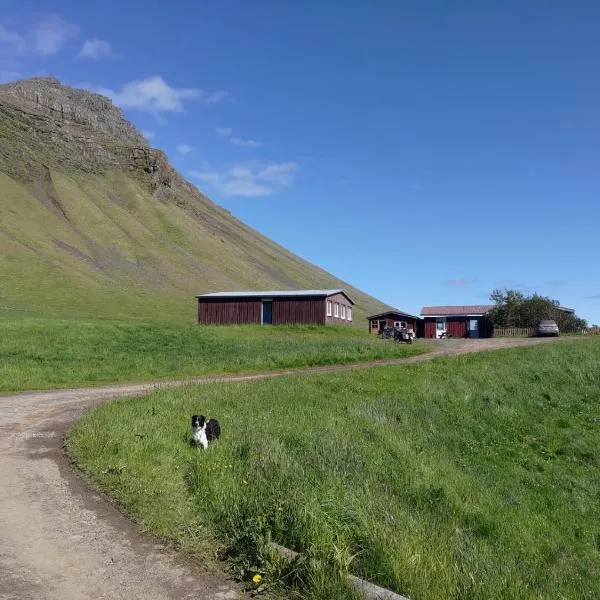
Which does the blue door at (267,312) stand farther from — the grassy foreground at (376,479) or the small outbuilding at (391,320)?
the grassy foreground at (376,479)

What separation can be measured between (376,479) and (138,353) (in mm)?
22085

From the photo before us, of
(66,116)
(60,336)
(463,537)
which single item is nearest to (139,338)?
(60,336)

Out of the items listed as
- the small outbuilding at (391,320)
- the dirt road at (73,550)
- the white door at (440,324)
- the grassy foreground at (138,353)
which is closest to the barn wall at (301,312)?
the grassy foreground at (138,353)

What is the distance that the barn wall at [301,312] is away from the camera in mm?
53469

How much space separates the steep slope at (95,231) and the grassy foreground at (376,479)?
196 ft

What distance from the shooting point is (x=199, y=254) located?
152500mm

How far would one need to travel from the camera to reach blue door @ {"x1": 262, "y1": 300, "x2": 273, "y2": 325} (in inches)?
2162

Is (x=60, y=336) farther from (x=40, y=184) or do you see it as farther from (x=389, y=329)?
(x=40, y=184)

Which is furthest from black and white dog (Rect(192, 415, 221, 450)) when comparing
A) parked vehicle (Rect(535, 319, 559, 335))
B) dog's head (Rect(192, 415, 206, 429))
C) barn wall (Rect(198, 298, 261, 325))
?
parked vehicle (Rect(535, 319, 559, 335))

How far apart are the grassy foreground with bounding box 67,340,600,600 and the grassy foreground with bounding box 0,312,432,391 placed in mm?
7250

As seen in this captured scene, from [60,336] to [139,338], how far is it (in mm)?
4825

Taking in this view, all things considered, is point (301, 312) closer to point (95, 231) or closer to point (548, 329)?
point (548, 329)

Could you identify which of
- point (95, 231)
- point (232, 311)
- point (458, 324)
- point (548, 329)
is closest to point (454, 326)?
point (458, 324)

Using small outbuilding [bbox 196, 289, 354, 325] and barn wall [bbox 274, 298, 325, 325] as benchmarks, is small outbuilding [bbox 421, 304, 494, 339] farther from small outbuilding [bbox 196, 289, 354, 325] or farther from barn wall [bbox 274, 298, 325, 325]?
barn wall [bbox 274, 298, 325, 325]
